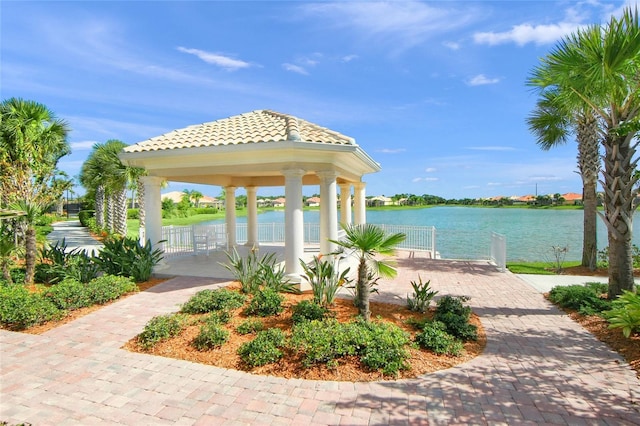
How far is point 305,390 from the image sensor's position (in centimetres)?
414

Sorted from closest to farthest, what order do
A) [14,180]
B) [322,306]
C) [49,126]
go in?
[322,306] → [14,180] → [49,126]

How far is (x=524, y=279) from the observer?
10234 mm

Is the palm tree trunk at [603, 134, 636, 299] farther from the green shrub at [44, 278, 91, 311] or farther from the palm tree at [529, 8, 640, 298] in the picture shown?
the green shrub at [44, 278, 91, 311]

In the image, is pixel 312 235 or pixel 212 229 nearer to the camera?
pixel 212 229

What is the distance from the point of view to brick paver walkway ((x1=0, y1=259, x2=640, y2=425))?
11.9 feet

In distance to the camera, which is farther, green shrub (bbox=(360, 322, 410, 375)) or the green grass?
the green grass

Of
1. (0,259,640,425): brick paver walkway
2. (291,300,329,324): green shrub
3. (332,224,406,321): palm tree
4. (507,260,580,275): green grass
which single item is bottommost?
(507,260,580,275): green grass

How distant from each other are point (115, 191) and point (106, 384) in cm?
1997

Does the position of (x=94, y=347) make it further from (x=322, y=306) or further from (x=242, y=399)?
(x=322, y=306)

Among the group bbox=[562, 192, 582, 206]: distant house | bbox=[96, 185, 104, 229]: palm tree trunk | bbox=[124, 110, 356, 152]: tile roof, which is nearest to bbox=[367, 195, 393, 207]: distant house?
bbox=[562, 192, 582, 206]: distant house

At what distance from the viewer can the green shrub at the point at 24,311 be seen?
636 centimetres

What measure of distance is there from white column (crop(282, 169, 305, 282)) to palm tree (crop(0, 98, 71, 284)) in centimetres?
805

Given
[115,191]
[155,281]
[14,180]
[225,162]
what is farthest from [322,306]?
[115,191]

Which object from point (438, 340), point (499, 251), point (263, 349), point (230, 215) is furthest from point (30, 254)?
point (499, 251)
